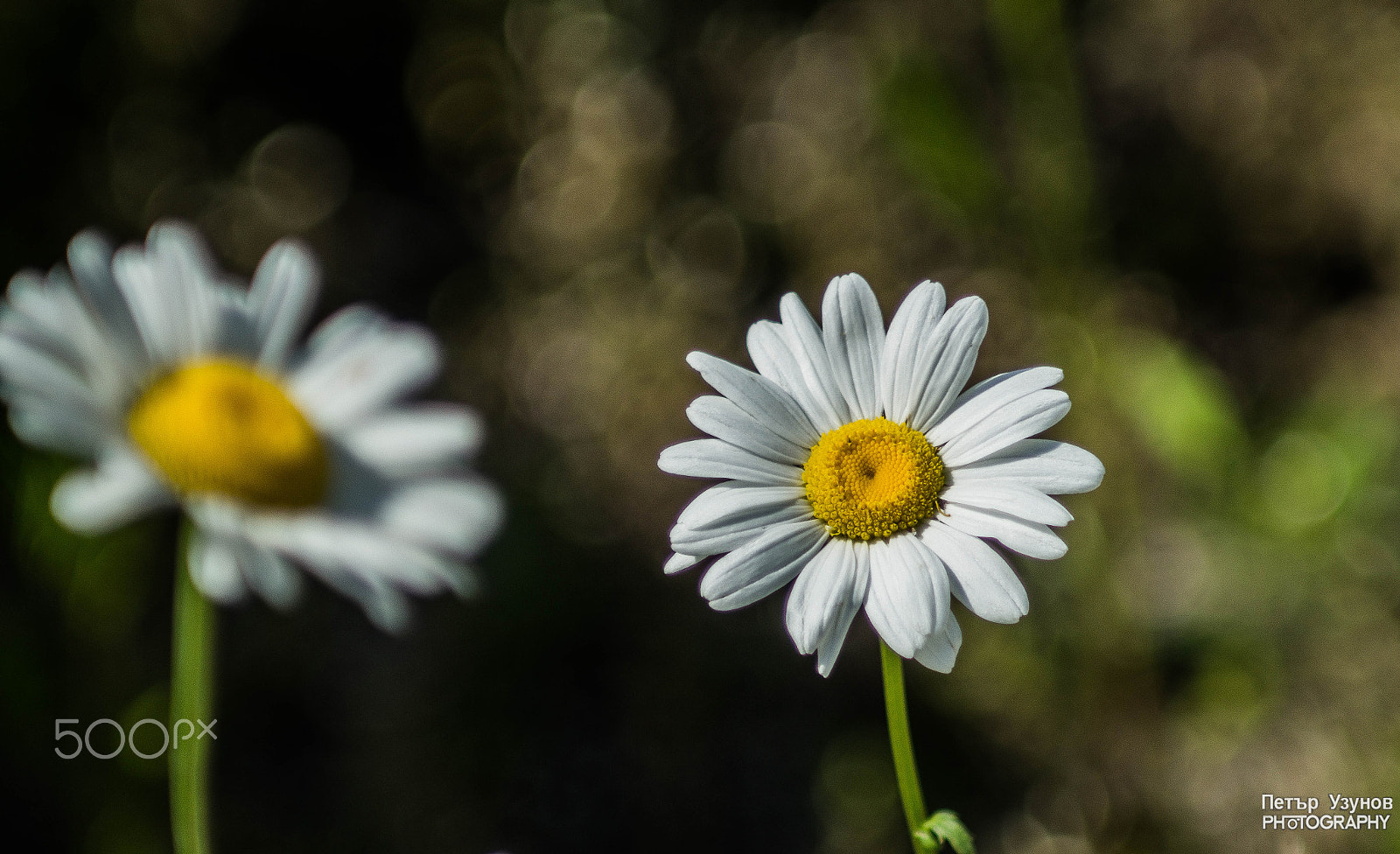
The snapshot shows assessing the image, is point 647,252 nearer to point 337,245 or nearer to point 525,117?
point 525,117

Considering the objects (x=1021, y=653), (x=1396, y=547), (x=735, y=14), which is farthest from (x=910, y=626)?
(x=735, y=14)

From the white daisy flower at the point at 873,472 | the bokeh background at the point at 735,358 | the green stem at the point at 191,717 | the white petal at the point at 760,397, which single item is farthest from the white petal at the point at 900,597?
the bokeh background at the point at 735,358

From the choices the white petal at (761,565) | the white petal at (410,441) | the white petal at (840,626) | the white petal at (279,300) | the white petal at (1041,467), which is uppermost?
the white petal at (279,300)

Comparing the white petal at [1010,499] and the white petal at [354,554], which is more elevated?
the white petal at [354,554]

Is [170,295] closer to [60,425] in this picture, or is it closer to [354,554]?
[60,425]

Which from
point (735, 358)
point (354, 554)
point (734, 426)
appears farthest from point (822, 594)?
point (735, 358)

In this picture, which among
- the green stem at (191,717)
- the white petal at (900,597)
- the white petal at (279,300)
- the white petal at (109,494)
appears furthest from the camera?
the white petal at (279,300)

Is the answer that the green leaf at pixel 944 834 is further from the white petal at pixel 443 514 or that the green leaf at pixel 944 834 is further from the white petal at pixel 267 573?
the white petal at pixel 443 514
